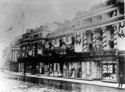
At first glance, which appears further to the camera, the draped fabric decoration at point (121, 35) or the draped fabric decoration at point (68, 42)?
the draped fabric decoration at point (68, 42)

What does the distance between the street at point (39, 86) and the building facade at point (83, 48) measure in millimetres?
214

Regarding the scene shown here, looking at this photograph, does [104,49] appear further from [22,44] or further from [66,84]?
[22,44]

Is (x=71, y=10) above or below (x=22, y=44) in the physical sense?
above

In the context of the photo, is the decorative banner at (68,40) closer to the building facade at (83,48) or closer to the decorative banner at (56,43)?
the building facade at (83,48)

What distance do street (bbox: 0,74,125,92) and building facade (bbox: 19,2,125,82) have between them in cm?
21

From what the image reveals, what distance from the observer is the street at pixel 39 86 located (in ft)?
12.3

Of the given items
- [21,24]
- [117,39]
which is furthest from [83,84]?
[21,24]

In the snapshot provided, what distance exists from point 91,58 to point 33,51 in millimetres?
1470

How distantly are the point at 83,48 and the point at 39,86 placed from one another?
147 centimetres

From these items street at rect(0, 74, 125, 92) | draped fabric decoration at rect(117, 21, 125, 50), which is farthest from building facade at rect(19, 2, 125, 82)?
street at rect(0, 74, 125, 92)

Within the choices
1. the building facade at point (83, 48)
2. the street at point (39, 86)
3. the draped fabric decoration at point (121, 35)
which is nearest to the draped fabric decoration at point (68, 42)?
the building facade at point (83, 48)

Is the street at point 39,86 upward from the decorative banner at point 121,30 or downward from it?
downward

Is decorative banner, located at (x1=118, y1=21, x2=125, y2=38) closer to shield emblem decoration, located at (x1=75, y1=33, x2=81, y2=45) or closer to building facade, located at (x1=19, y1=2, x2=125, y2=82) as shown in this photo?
building facade, located at (x1=19, y1=2, x2=125, y2=82)

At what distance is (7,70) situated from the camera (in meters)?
4.51
